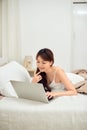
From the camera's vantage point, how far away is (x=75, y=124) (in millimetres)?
1786

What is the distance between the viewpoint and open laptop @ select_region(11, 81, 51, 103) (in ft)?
6.12

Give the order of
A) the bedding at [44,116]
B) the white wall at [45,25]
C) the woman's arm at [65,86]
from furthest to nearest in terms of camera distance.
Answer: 1. the white wall at [45,25]
2. the woman's arm at [65,86]
3. the bedding at [44,116]

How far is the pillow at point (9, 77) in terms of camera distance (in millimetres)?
2211

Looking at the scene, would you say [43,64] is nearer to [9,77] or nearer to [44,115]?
[9,77]

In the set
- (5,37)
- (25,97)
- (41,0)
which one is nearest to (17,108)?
(25,97)

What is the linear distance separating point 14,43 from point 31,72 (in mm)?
547

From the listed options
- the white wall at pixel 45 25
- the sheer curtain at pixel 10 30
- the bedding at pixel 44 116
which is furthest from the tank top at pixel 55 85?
the white wall at pixel 45 25

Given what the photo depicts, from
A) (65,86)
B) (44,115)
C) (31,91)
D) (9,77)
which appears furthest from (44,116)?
(9,77)

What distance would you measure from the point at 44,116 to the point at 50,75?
2.14 feet

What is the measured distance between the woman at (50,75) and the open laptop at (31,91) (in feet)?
0.44

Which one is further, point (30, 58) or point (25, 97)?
point (30, 58)

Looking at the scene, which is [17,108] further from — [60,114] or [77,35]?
[77,35]

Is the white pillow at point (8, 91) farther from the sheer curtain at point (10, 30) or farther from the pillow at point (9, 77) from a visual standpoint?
the sheer curtain at point (10, 30)

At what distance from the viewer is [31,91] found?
1937mm
